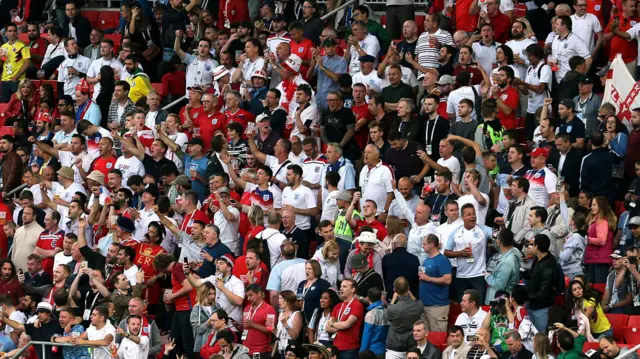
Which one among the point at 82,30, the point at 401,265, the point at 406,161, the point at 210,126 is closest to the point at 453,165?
the point at 406,161

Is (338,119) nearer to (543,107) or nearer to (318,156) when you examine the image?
(318,156)

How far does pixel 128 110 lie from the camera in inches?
870

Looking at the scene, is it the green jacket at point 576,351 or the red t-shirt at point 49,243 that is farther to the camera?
the red t-shirt at point 49,243

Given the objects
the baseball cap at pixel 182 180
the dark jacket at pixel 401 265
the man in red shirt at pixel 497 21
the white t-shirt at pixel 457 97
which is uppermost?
the man in red shirt at pixel 497 21

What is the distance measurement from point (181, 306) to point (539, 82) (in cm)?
561

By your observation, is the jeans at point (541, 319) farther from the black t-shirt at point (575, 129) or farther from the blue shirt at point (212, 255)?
the blue shirt at point (212, 255)

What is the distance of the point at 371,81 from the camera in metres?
20.8

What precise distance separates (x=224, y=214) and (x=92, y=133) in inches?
138

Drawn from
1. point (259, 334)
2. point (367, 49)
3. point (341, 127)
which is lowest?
point (259, 334)

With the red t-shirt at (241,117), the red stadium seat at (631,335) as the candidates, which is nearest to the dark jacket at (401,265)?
the red stadium seat at (631,335)

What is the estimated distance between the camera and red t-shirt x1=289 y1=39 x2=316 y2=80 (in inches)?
861

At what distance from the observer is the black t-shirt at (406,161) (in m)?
18.8

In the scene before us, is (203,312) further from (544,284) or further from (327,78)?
(327,78)

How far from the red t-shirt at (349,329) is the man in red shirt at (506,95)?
4142 millimetres
